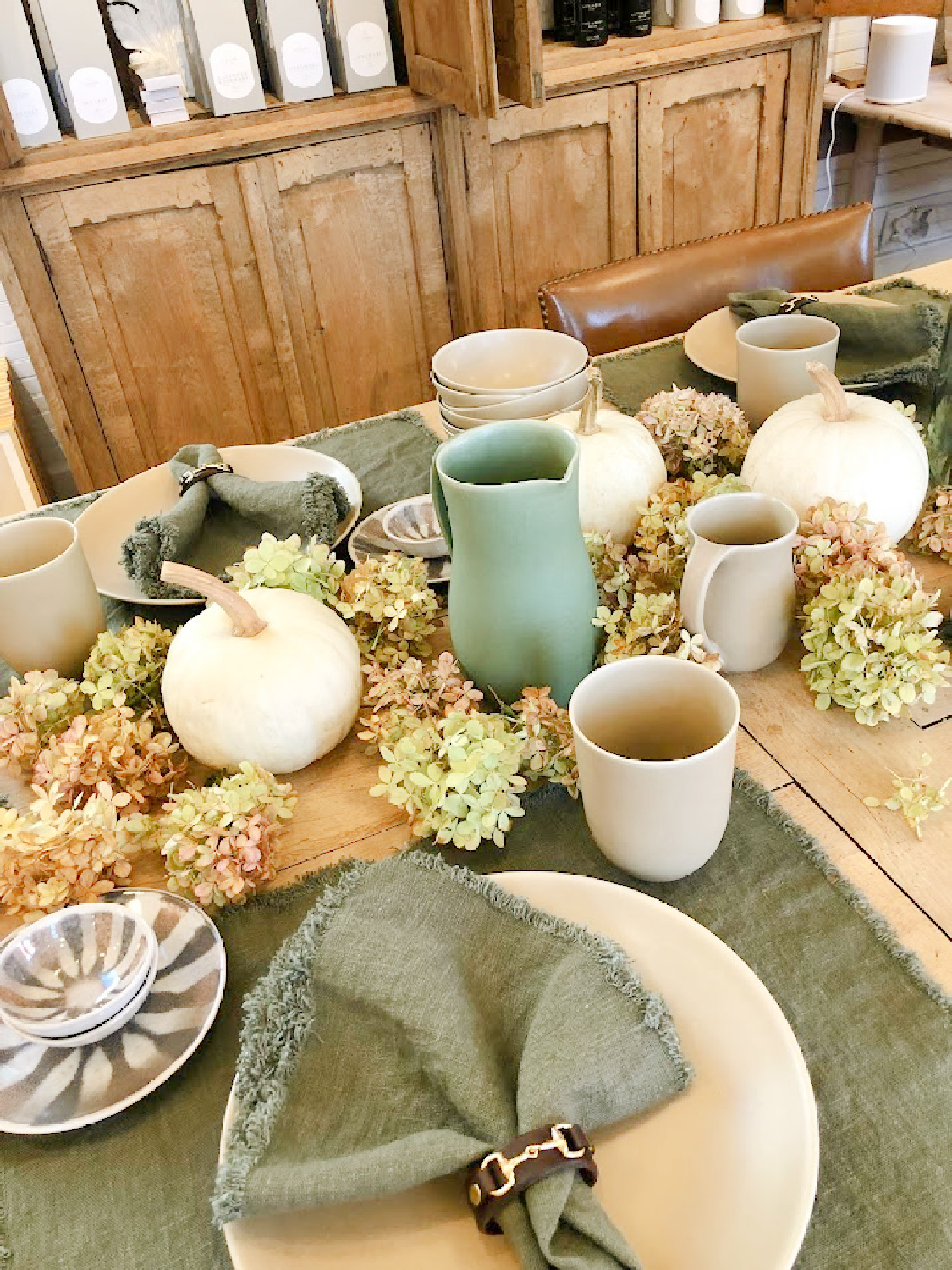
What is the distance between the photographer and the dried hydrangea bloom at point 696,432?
904 mm

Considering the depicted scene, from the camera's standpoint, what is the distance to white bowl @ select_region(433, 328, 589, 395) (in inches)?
41.4

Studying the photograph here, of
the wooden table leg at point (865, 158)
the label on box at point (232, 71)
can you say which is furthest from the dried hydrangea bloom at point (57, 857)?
the wooden table leg at point (865, 158)

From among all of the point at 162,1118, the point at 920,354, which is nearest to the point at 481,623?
the point at 162,1118

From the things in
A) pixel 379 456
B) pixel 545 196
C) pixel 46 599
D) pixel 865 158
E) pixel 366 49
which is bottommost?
pixel 865 158

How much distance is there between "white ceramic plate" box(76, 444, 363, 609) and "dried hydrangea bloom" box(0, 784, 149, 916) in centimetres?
Answer: 28

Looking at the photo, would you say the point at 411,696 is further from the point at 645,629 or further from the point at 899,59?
the point at 899,59

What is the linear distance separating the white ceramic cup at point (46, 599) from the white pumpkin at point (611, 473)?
398mm

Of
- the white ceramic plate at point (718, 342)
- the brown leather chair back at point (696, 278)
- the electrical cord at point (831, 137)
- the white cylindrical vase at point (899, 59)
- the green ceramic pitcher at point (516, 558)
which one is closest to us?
the green ceramic pitcher at point (516, 558)

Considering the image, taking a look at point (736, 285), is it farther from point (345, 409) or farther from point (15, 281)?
point (15, 281)

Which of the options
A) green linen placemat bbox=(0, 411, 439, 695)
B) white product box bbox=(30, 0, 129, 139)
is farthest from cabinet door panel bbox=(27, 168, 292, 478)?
green linen placemat bbox=(0, 411, 439, 695)

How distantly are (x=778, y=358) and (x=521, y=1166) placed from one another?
0.74m

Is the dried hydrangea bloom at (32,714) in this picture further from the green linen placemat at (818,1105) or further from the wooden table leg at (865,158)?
the wooden table leg at (865,158)

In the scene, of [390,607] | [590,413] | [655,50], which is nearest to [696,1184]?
[390,607]

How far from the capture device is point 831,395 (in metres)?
0.77
